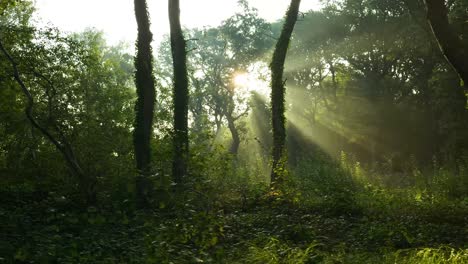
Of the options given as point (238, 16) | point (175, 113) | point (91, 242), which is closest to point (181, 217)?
point (91, 242)

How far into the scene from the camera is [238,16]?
44.2 meters

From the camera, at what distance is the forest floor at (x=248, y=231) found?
20.6 feet

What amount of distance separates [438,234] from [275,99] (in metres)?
8.80

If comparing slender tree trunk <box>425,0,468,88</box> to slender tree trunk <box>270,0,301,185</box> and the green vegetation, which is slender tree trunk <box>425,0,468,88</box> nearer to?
the green vegetation

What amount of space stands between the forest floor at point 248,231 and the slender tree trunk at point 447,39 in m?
3.37

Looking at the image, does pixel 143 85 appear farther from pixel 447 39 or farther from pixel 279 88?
pixel 447 39

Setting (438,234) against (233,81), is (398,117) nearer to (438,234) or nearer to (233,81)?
(233,81)

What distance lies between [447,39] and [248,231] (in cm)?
553

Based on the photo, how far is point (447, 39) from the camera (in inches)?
344

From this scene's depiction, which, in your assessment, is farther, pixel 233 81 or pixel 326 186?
pixel 233 81

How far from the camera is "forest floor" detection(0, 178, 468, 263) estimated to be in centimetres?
628

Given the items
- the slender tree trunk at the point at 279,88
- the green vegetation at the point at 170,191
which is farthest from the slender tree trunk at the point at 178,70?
the slender tree trunk at the point at 279,88

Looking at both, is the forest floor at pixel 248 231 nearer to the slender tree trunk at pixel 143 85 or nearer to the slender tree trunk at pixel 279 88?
the slender tree trunk at pixel 143 85

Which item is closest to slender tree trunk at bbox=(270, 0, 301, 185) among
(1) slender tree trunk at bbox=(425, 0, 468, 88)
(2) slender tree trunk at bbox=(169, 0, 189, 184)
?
(2) slender tree trunk at bbox=(169, 0, 189, 184)
